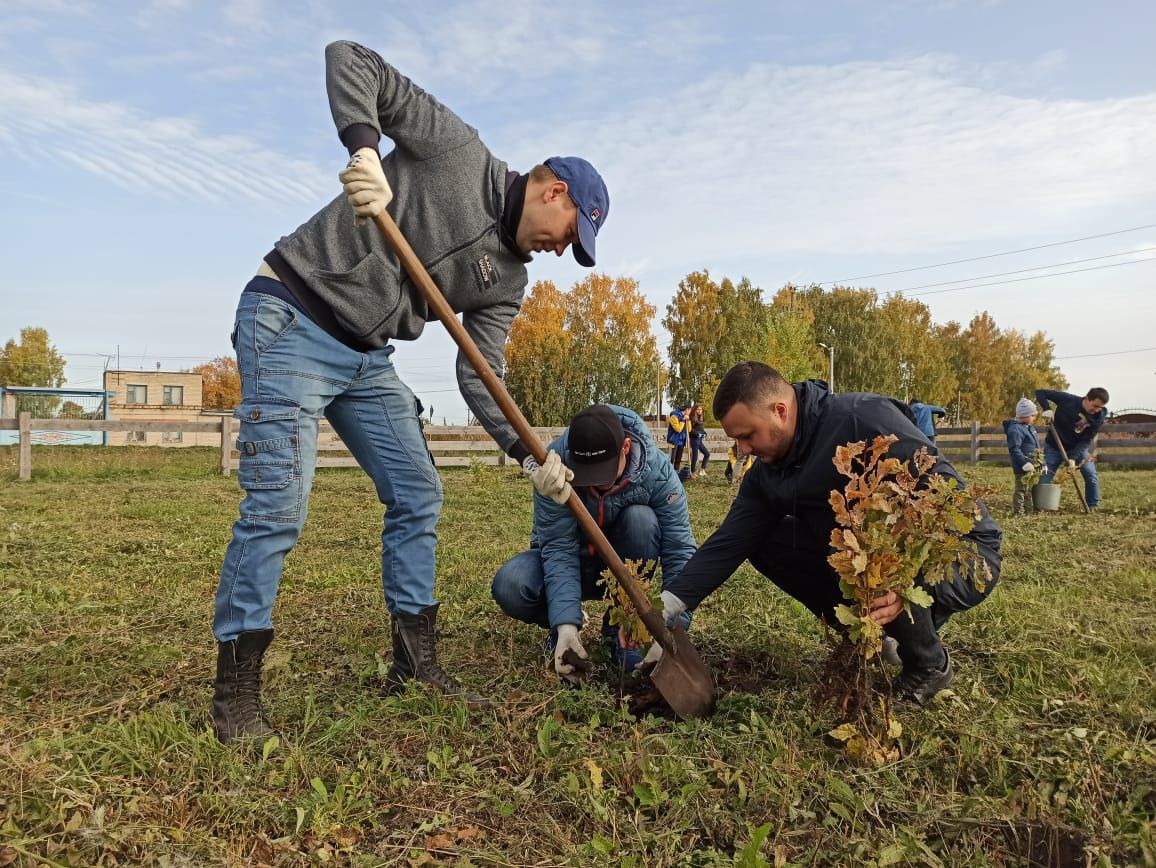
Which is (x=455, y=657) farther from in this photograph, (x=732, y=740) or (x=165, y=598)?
(x=165, y=598)

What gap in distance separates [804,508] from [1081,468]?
332 inches

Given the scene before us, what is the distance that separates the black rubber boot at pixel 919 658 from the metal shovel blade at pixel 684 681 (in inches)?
26.6

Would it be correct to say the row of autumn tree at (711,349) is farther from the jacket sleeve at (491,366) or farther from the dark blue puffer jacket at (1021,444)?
the jacket sleeve at (491,366)

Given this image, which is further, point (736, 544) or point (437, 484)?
point (736, 544)

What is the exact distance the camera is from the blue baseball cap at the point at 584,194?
2.76 meters

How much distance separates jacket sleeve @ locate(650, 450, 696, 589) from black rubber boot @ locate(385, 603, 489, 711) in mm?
1160

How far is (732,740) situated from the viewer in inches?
101

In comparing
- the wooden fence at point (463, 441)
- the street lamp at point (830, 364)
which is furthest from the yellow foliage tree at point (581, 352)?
the wooden fence at point (463, 441)

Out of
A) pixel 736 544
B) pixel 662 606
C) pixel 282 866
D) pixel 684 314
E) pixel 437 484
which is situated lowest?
pixel 282 866

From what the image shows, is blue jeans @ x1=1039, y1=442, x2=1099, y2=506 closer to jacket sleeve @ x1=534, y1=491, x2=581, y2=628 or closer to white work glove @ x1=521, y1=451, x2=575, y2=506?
jacket sleeve @ x1=534, y1=491, x2=581, y2=628

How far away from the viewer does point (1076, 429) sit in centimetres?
997

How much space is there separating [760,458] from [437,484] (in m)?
1.25

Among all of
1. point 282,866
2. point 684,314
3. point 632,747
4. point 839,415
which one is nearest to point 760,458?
point 839,415

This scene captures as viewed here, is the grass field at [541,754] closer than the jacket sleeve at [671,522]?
Yes
